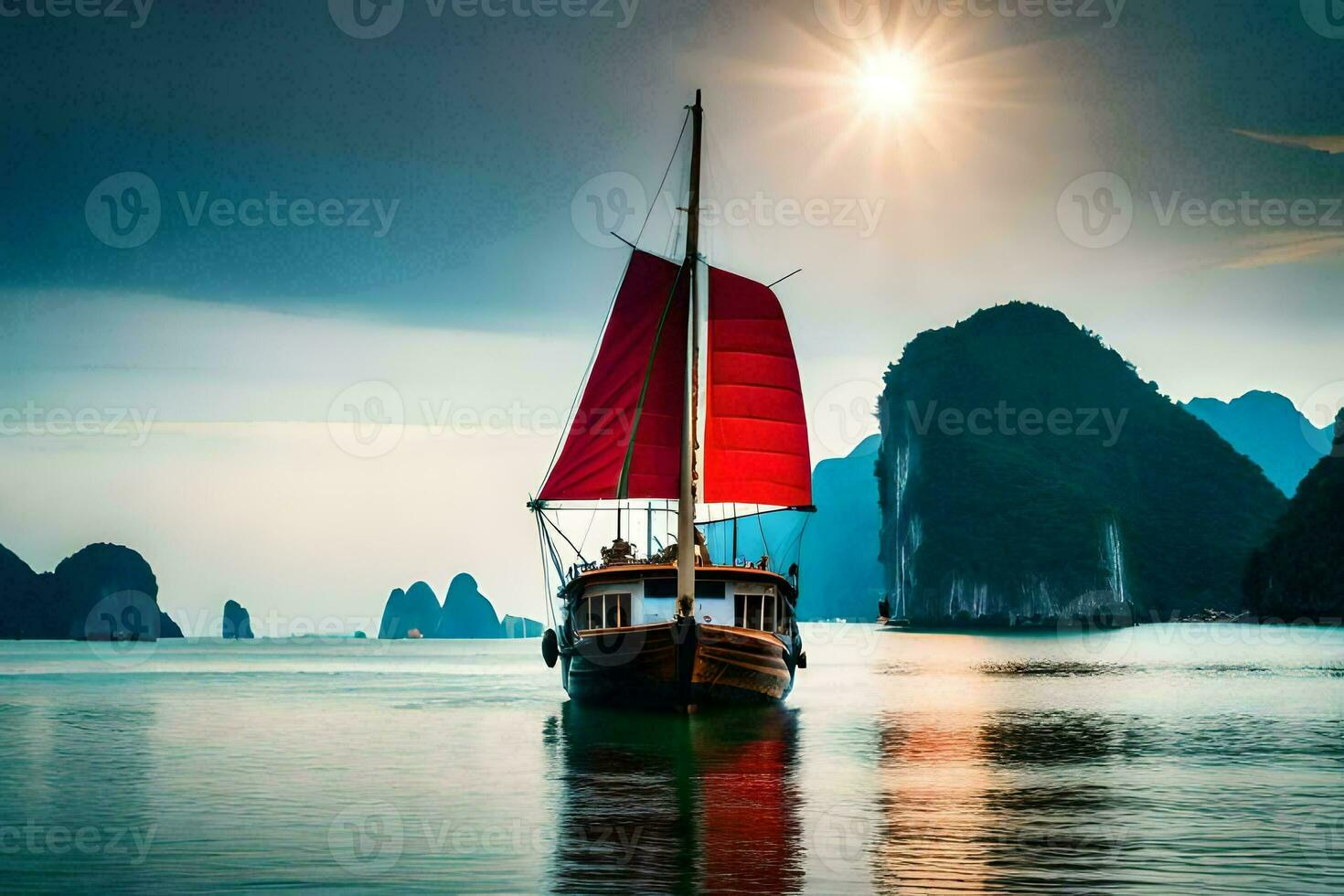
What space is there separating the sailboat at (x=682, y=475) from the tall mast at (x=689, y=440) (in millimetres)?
45

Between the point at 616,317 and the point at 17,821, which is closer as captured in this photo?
the point at 17,821

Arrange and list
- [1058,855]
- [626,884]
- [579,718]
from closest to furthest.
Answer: [626,884], [1058,855], [579,718]

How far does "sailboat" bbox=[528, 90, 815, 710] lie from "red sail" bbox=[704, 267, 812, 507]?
0.04 meters

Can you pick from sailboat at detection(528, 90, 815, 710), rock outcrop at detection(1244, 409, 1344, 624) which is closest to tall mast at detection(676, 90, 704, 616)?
sailboat at detection(528, 90, 815, 710)

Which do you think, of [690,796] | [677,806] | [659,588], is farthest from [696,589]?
[677,806]

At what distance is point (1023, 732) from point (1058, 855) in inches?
763

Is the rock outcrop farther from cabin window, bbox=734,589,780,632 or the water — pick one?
cabin window, bbox=734,589,780,632

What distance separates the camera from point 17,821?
68.0 feet

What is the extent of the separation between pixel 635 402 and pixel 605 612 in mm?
7011

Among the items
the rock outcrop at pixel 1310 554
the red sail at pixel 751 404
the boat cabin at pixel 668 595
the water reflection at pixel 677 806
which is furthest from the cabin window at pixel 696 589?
the rock outcrop at pixel 1310 554

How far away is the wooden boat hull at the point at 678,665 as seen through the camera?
35.3 meters

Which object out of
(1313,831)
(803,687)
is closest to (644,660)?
(1313,831)

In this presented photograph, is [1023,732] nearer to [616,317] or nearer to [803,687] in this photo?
[616,317]

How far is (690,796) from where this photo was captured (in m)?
22.2
